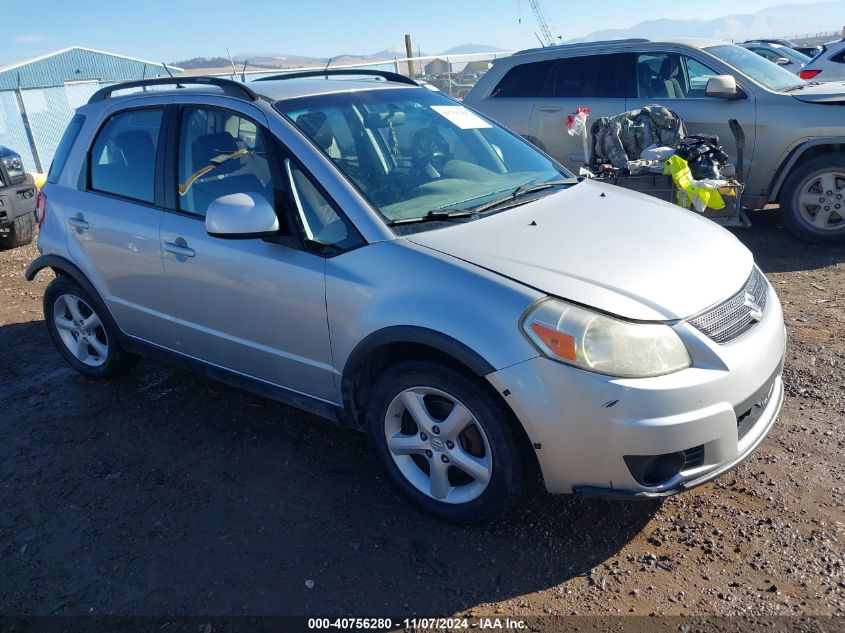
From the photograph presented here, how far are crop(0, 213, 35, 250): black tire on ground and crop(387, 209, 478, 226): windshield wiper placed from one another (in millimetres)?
7254

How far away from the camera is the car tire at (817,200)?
627cm

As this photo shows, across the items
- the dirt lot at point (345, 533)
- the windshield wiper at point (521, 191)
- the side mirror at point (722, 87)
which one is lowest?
the dirt lot at point (345, 533)

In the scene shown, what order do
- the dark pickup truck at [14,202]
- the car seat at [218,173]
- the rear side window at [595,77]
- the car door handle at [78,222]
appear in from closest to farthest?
1. the car seat at [218,173]
2. the car door handle at [78,222]
3. the rear side window at [595,77]
4. the dark pickup truck at [14,202]

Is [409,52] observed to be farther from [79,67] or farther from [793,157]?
[79,67]

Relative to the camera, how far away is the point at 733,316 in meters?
2.75

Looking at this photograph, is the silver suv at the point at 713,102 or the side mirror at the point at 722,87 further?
the side mirror at the point at 722,87

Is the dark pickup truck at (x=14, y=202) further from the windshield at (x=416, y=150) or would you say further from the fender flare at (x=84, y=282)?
the windshield at (x=416, y=150)

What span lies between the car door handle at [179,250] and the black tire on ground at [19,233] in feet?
19.7

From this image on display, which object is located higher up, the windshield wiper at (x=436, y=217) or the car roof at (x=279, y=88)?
the car roof at (x=279, y=88)

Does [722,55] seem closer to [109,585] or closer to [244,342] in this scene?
[244,342]

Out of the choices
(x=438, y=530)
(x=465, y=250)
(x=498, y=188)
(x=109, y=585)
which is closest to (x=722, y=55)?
(x=498, y=188)

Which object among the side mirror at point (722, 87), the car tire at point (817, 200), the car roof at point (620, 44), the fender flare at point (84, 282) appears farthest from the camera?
the car roof at point (620, 44)

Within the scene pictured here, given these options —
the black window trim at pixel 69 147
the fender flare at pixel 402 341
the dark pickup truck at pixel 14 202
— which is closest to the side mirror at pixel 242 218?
the fender flare at pixel 402 341

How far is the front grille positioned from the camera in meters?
2.62
